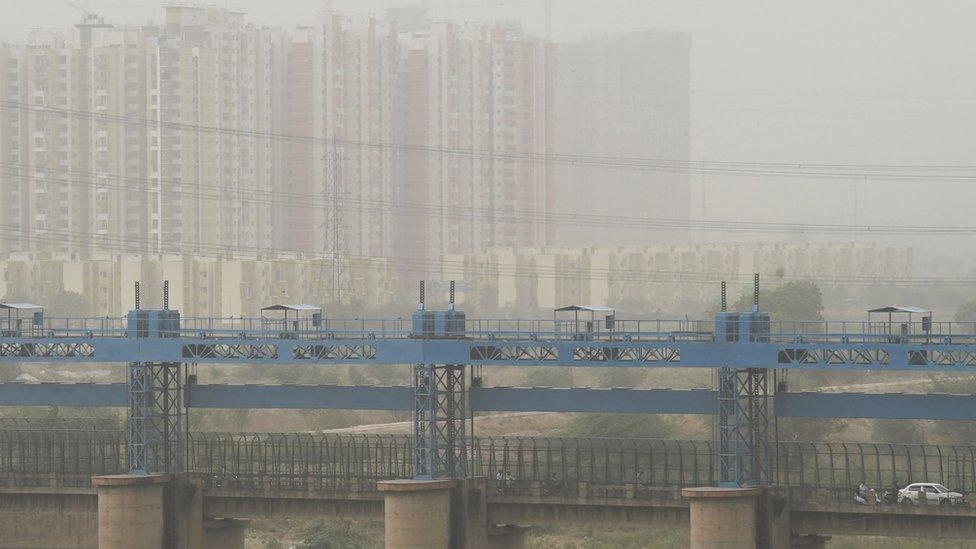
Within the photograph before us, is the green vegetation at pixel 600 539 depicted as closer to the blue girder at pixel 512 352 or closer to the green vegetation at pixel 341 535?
the green vegetation at pixel 341 535

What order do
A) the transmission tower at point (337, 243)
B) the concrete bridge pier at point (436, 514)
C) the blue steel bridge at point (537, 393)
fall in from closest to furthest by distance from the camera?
1. the blue steel bridge at point (537, 393)
2. the concrete bridge pier at point (436, 514)
3. the transmission tower at point (337, 243)

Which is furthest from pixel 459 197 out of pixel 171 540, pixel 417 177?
pixel 171 540

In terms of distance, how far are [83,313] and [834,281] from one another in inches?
2965

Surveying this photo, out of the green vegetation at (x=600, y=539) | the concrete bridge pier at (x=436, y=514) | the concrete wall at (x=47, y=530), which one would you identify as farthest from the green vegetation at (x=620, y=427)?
the concrete bridge pier at (x=436, y=514)

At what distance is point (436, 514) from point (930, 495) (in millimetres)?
14113

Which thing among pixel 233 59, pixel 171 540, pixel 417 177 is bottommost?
pixel 171 540

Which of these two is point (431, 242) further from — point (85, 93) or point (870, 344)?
point (870, 344)

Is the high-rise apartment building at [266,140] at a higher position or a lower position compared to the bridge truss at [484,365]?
higher

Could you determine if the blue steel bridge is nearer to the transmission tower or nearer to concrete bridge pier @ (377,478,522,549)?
concrete bridge pier @ (377,478,522,549)

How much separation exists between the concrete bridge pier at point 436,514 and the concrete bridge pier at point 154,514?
6.44 meters

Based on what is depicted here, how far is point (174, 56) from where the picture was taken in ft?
489

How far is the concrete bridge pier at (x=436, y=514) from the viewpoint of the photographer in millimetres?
46688

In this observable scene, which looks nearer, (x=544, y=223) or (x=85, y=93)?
(x=85, y=93)

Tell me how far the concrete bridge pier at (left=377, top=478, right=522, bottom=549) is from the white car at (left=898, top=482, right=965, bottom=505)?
1198cm
